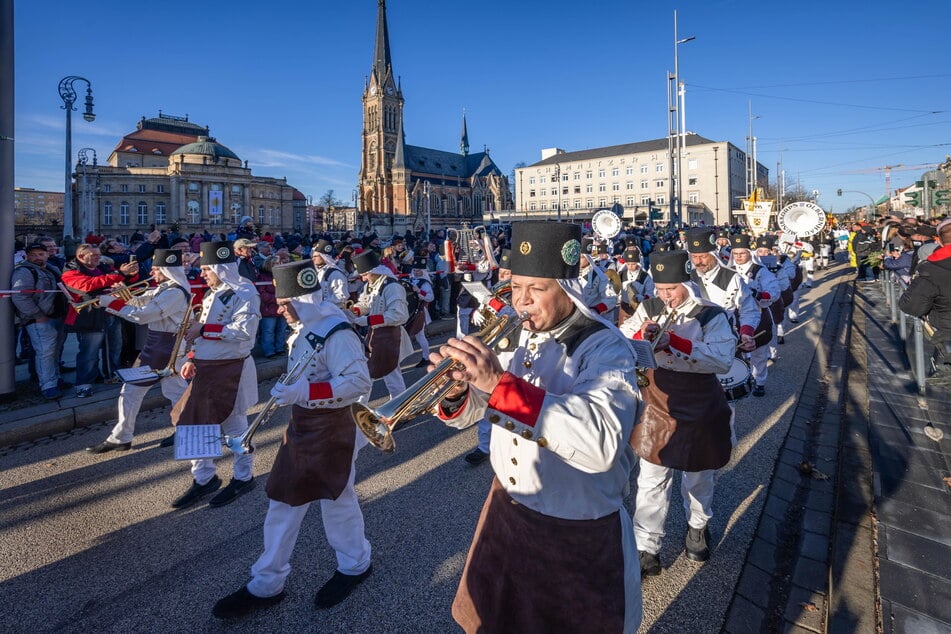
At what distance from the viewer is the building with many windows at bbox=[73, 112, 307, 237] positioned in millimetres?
78688

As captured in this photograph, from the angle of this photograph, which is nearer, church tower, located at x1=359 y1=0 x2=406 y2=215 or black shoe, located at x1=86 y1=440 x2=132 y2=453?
black shoe, located at x1=86 y1=440 x2=132 y2=453

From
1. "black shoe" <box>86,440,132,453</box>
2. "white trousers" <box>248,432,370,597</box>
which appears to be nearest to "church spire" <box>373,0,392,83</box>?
"black shoe" <box>86,440,132,453</box>

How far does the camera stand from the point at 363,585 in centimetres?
377

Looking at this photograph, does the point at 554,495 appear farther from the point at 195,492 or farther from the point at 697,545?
the point at 195,492

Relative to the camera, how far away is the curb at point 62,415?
21.2ft

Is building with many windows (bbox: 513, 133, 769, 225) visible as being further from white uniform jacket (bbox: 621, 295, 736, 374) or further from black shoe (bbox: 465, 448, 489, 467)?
white uniform jacket (bbox: 621, 295, 736, 374)

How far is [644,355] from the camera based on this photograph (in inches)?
94.0

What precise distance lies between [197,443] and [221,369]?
4.08 feet

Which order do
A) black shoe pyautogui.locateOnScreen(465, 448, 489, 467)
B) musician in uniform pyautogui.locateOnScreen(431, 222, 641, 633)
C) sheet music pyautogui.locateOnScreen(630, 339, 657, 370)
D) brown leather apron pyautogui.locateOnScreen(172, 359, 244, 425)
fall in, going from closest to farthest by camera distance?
musician in uniform pyautogui.locateOnScreen(431, 222, 641, 633), sheet music pyautogui.locateOnScreen(630, 339, 657, 370), brown leather apron pyautogui.locateOnScreen(172, 359, 244, 425), black shoe pyautogui.locateOnScreen(465, 448, 489, 467)

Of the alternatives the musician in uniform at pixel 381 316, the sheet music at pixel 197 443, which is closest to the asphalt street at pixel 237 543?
the sheet music at pixel 197 443

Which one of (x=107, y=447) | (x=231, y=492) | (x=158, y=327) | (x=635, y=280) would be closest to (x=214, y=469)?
(x=231, y=492)

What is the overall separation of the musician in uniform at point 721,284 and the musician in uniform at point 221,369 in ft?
16.2

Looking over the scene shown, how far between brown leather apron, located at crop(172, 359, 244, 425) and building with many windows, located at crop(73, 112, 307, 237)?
254ft

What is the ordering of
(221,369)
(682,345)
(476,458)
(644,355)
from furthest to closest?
1. (476,458)
2. (221,369)
3. (682,345)
4. (644,355)
